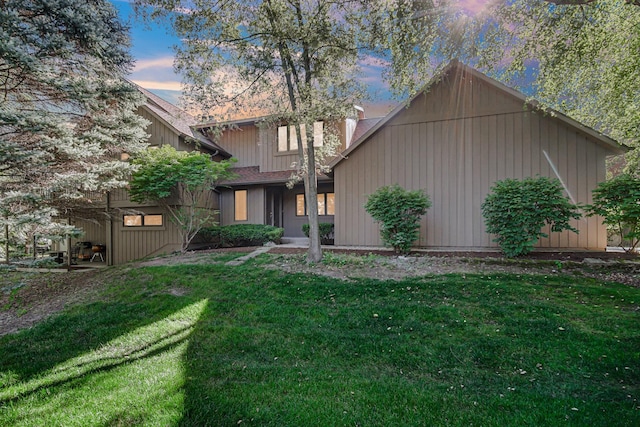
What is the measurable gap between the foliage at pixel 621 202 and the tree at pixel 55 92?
39.9 ft

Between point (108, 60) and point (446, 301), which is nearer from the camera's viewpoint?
point (446, 301)

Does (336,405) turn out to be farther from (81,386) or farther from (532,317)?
(532,317)

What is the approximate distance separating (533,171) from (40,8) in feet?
41.7

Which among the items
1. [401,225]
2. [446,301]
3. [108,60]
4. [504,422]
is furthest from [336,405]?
[108,60]

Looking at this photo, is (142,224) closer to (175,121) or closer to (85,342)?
(175,121)

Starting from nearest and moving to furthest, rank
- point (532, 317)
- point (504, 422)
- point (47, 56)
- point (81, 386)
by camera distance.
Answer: point (504, 422) < point (81, 386) < point (532, 317) < point (47, 56)

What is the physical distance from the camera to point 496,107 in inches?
364

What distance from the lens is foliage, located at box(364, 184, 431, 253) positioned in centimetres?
853

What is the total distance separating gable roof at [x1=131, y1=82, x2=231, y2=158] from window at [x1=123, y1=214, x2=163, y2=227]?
3770 mm

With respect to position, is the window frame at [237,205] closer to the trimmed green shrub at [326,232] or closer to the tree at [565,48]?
the trimmed green shrub at [326,232]

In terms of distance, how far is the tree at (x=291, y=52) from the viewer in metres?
7.27

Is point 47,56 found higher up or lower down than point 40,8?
lower down

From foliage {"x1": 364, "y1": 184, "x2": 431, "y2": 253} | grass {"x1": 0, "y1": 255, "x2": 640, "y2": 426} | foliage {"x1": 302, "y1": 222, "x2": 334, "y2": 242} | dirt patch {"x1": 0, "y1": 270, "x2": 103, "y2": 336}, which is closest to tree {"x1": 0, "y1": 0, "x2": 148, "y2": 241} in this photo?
dirt patch {"x1": 0, "y1": 270, "x2": 103, "y2": 336}

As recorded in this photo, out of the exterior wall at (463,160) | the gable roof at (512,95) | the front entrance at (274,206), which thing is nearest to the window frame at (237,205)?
the front entrance at (274,206)
